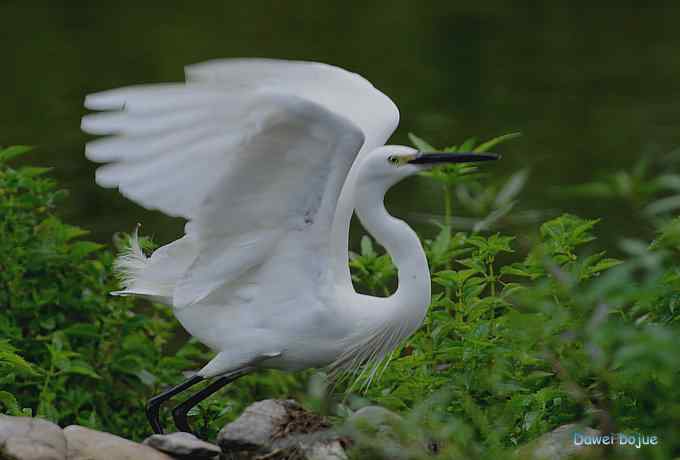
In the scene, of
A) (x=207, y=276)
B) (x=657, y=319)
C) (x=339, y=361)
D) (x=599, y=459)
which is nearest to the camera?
(x=599, y=459)

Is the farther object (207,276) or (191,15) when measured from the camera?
(191,15)

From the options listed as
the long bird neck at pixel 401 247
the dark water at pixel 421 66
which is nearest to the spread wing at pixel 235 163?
the long bird neck at pixel 401 247

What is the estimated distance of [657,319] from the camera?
3.75 m

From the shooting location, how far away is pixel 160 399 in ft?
14.8

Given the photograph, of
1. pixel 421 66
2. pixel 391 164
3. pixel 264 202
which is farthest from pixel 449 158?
pixel 421 66

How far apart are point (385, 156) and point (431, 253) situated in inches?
31.8

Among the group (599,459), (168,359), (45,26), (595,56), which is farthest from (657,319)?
(45,26)

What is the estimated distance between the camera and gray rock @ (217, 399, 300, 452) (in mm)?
3865

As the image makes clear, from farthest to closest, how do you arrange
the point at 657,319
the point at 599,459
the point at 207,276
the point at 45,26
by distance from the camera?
the point at 45,26 → the point at 207,276 → the point at 657,319 → the point at 599,459

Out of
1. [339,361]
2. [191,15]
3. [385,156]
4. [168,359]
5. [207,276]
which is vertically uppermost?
[385,156]

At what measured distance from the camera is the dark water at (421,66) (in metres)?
9.48

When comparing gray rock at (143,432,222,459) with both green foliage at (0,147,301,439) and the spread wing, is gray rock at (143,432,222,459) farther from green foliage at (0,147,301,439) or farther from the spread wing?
green foliage at (0,147,301,439)

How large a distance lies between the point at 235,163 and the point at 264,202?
24 centimetres

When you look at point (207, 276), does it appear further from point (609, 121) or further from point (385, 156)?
point (609, 121)
